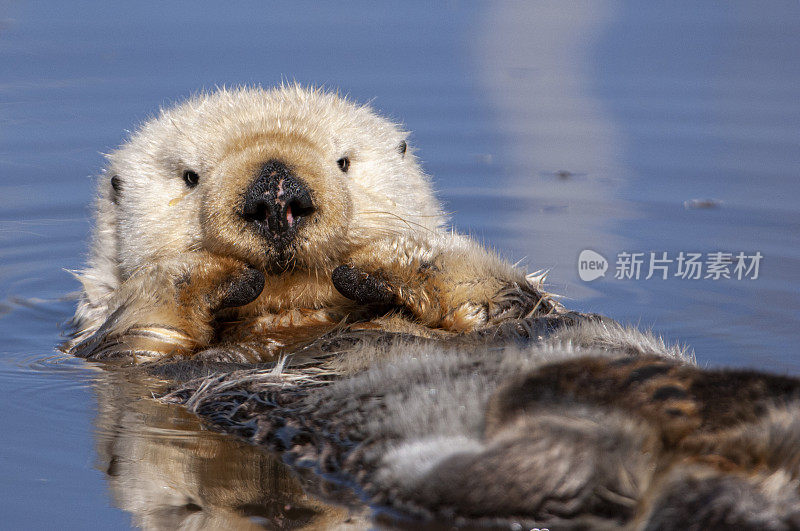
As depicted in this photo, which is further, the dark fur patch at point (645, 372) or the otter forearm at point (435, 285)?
the otter forearm at point (435, 285)

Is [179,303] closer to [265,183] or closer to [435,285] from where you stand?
[265,183]

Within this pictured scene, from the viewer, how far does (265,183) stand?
324cm

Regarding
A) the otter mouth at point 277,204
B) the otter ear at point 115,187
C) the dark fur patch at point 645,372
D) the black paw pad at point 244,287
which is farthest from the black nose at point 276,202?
the dark fur patch at point 645,372

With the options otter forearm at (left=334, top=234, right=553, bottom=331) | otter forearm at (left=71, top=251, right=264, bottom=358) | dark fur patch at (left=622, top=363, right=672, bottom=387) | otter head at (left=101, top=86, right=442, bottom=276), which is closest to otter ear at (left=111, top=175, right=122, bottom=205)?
otter head at (left=101, top=86, right=442, bottom=276)

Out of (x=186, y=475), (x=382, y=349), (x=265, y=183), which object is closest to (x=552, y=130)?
(x=265, y=183)

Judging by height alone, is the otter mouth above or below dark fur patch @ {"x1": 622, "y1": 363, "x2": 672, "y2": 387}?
above

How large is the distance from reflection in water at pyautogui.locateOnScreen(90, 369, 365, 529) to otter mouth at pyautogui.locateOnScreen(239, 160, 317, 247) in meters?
0.61

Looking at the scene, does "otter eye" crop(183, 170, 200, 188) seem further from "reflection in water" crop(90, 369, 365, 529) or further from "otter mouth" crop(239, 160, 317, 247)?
"reflection in water" crop(90, 369, 365, 529)

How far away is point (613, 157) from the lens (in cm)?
681

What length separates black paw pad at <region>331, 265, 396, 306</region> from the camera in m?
3.32

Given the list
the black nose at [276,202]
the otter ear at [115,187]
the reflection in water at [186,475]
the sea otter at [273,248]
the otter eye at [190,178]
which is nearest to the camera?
the reflection in water at [186,475]

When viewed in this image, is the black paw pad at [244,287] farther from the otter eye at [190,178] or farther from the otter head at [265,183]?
the otter eye at [190,178]

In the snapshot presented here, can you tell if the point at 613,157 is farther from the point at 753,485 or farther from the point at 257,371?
the point at 753,485

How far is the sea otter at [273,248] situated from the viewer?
3.33m
